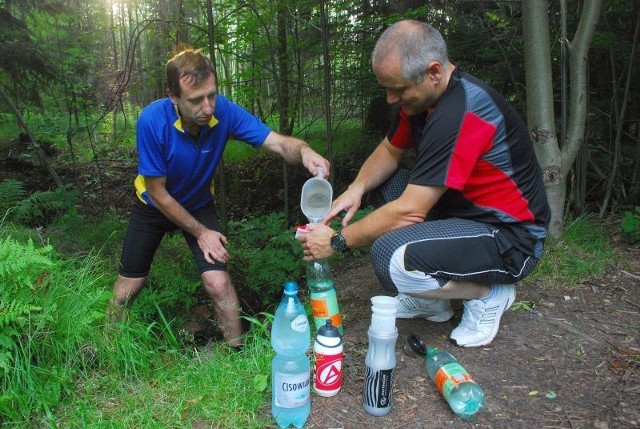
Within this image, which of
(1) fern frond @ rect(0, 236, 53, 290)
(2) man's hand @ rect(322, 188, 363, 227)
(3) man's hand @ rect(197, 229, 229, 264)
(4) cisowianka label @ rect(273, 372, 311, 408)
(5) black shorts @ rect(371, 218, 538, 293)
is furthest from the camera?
(3) man's hand @ rect(197, 229, 229, 264)

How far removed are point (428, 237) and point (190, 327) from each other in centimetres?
238

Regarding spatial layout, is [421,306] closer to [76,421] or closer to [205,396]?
[205,396]

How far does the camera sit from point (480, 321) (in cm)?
262

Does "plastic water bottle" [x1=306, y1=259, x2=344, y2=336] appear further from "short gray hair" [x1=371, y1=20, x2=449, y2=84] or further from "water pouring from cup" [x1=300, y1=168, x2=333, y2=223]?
"short gray hair" [x1=371, y1=20, x2=449, y2=84]

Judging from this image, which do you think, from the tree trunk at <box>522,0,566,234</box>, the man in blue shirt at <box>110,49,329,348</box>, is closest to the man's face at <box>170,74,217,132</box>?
the man in blue shirt at <box>110,49,329,348</box>

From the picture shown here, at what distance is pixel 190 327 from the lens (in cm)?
397

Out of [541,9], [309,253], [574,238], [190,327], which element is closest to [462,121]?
[309,253]

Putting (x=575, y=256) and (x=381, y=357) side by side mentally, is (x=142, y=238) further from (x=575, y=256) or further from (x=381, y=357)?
(x=575, y=256)

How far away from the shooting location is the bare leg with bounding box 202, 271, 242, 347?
3.21m

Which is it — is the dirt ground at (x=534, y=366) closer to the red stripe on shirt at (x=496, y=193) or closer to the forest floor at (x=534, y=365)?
the forest floor at (x=534, y=365)

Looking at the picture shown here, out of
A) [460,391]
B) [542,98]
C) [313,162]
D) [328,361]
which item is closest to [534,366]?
[460,391]

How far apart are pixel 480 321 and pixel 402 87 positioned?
133 cm

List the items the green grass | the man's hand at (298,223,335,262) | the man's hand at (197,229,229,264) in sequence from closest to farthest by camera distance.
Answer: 1. the man's hand at (298,223,335,262)
2. the man's hand at (197,229,229,264)
3. the green grass

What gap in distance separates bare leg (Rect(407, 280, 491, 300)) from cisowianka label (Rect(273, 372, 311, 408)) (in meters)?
0.86
